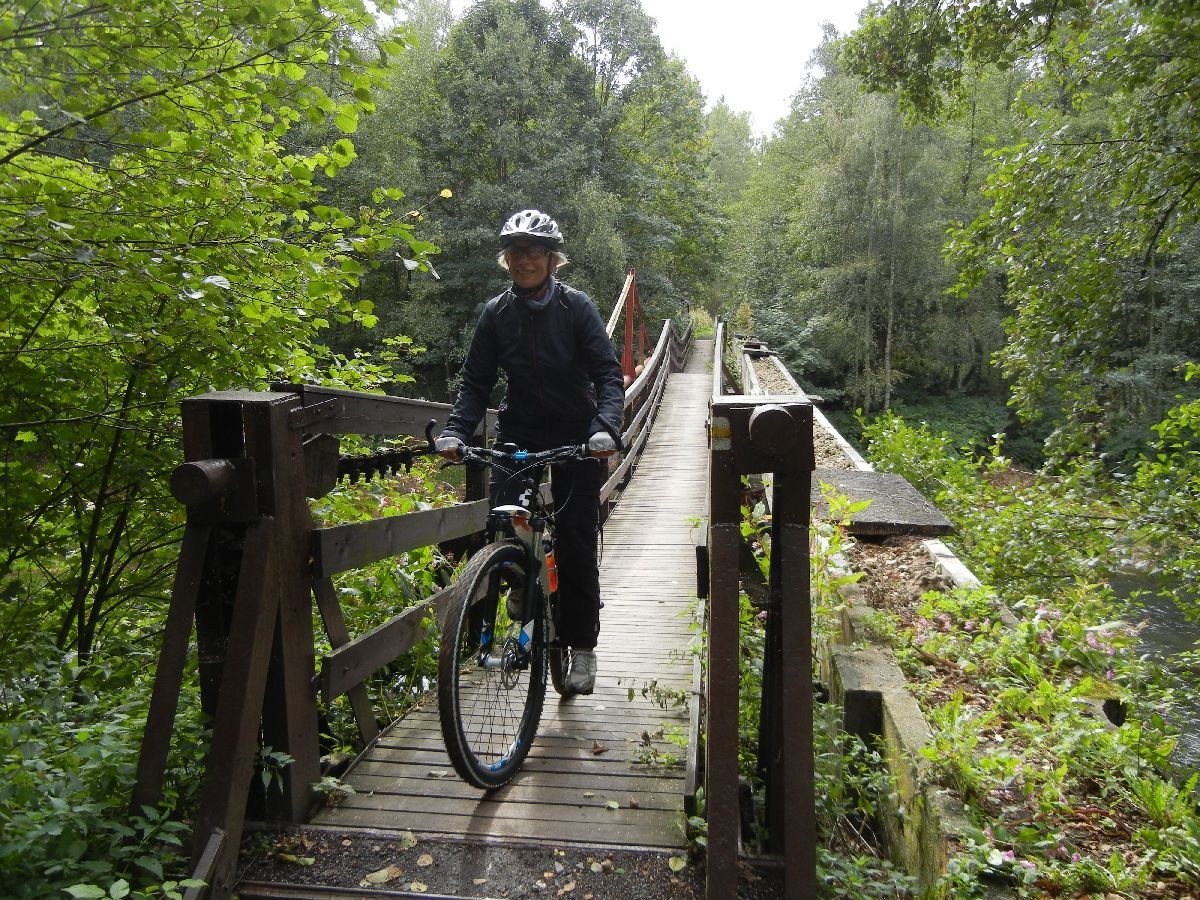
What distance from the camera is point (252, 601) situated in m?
2.26

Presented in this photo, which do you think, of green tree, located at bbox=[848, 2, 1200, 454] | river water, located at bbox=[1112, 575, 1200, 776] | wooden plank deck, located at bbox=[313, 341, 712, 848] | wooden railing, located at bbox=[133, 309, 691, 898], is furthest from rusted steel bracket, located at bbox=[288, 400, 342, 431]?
green tree, located at bbox=[848, 2, 1200, 454]

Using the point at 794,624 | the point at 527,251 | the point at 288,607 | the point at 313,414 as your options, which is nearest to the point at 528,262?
the point at 527,251

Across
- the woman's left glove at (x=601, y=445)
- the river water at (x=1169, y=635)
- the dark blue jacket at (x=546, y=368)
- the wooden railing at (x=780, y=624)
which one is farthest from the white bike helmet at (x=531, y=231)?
the river water at (x=1169, y=635)

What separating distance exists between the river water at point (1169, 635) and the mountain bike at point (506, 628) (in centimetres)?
354

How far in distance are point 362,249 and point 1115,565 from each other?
519 centimetres

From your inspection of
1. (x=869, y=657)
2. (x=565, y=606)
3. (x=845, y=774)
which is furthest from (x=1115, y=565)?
(x=565, y=606)

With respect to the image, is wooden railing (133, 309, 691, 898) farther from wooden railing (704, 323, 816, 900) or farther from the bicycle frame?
wooden railing (704, 323, 816, 900)

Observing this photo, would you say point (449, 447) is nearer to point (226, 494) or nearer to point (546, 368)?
point (546, 368)

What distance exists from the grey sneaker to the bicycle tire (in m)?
0.27

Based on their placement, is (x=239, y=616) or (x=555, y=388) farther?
(x=555, y=388)

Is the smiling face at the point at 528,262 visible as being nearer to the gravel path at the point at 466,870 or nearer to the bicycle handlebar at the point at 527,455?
the bicycle handlebar at the point at 527,455

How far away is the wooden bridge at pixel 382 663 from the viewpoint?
2.06m

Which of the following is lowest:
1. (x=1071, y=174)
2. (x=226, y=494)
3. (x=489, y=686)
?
(x=489, y=686)

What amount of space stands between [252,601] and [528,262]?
162cm
